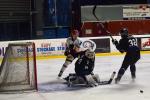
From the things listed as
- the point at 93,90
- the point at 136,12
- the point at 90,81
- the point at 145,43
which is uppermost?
the point at 136,12

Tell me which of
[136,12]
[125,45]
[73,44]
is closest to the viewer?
[125,45]

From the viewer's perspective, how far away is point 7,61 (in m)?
11.4

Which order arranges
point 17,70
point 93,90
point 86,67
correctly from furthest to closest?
point 86,67
point 17,70
point 93,90

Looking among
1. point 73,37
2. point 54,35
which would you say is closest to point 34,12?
point 54,35

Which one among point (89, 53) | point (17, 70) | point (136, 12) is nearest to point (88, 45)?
point (89, 53)

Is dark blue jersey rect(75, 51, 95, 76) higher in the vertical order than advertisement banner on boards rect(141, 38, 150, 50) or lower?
higher

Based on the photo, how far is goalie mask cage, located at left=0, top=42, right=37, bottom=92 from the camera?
1123 cm

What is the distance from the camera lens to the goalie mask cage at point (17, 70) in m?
11.2

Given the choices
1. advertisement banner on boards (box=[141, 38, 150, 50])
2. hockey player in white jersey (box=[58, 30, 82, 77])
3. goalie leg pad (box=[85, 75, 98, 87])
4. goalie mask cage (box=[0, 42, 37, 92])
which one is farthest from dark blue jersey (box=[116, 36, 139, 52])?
advertisement banner on boards (box=[141, 38, 150, 50])

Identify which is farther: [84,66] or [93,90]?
[84,66]

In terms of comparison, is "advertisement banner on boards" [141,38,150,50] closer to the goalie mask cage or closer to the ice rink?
the ice rink

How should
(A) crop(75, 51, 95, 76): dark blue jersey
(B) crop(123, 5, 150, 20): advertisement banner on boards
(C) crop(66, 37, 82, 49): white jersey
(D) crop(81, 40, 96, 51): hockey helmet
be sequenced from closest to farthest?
1. (A) crop(75, 51, 95, 76): dark blue jersey
2. (D) crop(81, 40, 96, 51): hockey helmet
3. (C) crop(66, 37, 82, 49): white jersey
4. (B) crop(123, 5, 150, 20): advertisement banner on boards

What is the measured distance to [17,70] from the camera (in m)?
11.2

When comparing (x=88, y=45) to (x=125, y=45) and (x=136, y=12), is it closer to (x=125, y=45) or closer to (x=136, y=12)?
(x=125, y=45)
